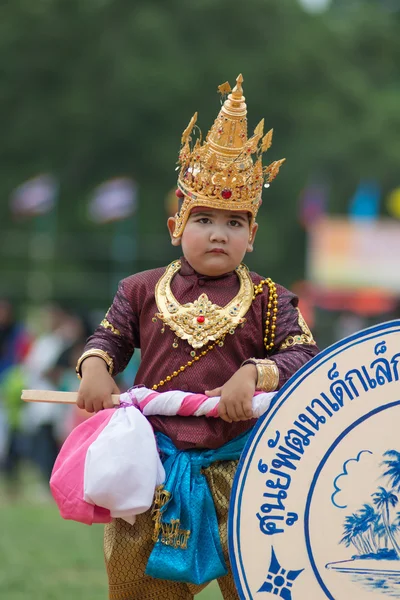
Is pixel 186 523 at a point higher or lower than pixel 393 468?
lower

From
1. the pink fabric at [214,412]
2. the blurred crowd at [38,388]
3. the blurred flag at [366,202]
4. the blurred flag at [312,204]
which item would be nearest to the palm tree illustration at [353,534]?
the pink fabric at [214,412]

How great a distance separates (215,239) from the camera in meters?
4.45

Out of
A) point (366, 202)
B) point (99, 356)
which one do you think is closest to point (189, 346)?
point (99, 356)

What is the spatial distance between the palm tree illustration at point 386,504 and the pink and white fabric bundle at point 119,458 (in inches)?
17.1

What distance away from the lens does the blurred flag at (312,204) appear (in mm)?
30031

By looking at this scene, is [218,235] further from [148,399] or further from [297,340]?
[148,399]

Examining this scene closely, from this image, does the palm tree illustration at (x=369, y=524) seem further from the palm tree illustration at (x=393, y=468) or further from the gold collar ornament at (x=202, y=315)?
the gold collar ornament at (x=202, y=315)

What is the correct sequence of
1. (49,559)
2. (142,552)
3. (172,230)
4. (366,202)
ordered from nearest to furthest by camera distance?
(142,552), (172,230), (49,559), (366,202)

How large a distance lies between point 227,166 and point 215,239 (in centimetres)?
25

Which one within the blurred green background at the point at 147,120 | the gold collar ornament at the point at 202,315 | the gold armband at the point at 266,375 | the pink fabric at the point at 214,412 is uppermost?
the blurred green background at the point at 147,120

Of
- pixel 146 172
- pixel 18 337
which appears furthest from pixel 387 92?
pixel 18 337

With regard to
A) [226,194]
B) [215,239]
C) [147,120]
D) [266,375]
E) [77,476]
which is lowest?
[77,476]

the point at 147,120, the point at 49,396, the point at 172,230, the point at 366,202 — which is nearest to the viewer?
the point at 49,396

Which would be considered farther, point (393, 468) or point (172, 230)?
point (172, 230)
